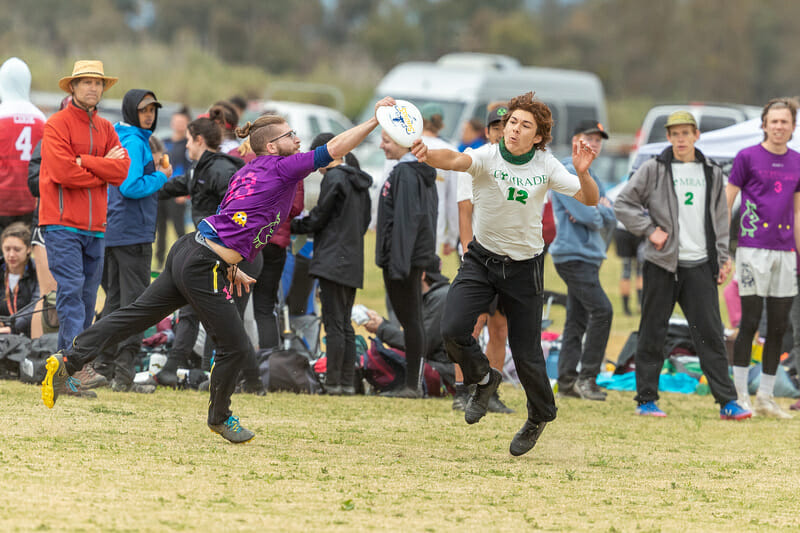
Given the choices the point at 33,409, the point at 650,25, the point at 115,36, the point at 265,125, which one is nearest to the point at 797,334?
the point at 265,125

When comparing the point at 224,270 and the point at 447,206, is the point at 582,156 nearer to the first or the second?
the point at 224,270

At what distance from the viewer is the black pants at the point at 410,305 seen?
8594mm

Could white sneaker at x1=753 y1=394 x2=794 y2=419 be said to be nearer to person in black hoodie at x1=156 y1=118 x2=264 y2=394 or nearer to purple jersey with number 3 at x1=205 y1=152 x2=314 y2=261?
person in black hoodie at x1=156 y1=118 x2=264 y2=394

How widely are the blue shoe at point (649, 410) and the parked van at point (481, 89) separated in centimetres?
1396

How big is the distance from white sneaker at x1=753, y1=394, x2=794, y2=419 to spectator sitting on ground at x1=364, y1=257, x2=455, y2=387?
234 centimetres

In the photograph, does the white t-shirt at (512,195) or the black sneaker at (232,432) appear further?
the white t-shirt at (512,195)

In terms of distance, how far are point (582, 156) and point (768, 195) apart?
2897mm

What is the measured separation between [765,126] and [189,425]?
4.80 m

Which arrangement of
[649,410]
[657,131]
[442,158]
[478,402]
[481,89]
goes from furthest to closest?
[481,89] → [657,131] → [649,410] → [478,402] → [442,158]

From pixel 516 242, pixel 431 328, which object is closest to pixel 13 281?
pixel 431 328

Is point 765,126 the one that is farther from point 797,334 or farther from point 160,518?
point 160,518

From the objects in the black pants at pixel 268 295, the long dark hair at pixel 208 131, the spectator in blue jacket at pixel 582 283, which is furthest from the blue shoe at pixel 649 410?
the long dark hair at pixel 208 131

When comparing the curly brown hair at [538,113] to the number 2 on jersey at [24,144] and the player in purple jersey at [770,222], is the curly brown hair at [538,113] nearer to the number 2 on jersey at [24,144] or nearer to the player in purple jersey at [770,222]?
the player in purple jersey at [770,222]

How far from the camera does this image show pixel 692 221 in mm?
8398
